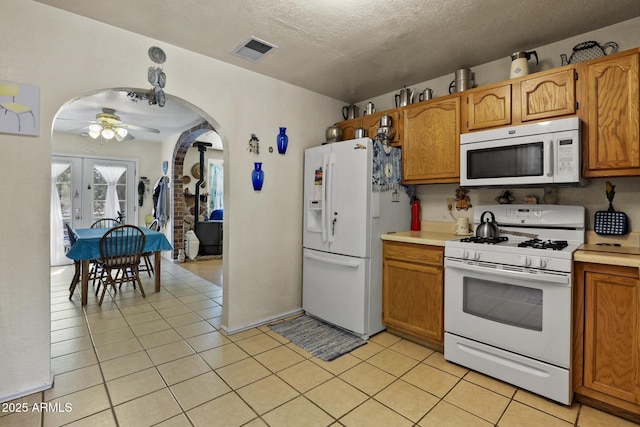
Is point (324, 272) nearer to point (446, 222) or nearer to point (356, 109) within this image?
point (446, 222)

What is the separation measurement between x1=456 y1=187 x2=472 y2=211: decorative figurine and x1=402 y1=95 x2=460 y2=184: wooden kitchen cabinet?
297 mm

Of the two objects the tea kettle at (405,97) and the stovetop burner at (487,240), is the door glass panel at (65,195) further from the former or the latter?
the stovetop burner at (487,240)

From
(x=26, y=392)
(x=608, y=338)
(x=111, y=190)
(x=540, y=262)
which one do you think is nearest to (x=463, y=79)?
(x=540, y=262)

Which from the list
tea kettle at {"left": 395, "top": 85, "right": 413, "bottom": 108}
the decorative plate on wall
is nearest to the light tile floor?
tea kettle at {"left": 395, "top": 85, "right": 413, "bottom": 108}

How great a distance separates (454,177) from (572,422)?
1.77 metres

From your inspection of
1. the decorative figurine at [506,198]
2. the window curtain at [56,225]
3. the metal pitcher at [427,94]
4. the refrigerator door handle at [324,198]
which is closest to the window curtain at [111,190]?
the window curtain at [56,225]

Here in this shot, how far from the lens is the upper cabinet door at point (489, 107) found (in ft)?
7.79

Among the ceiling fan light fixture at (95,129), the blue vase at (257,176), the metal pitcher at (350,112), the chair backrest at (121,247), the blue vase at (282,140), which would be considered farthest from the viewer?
the ceiling fan light fixture at (95,129)

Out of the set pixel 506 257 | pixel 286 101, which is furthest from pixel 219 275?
pixel 506 257

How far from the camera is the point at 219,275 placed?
5.02m

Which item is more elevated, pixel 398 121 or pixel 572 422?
pixel 398 121

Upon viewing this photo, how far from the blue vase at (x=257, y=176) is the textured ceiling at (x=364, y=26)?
92 centimetres

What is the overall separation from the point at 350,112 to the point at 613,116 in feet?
7.95

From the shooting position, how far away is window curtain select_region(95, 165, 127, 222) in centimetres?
616
